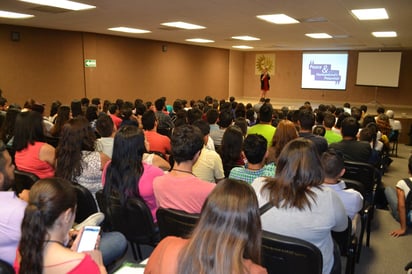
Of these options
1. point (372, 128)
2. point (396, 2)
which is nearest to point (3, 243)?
point (372, 128)

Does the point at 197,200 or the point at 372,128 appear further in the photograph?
the point at 372,128

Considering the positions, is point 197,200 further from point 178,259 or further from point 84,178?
point 84,178

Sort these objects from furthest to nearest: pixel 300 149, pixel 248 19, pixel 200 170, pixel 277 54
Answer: pixel 277 54, pixel 248 19, pixel 200 170, pixel 300 149

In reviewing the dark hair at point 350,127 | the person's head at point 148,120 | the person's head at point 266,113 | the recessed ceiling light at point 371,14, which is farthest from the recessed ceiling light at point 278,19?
the person's head at point 148,120

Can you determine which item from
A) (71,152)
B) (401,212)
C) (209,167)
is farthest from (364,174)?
(71,152)

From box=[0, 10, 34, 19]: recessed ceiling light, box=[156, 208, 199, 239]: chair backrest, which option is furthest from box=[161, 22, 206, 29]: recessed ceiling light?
box=[156, 208, 199, 239]: chair backrest

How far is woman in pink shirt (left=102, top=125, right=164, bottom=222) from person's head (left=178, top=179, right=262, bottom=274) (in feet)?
4.32

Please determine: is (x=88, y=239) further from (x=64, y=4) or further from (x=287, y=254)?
(x=64, y=4)

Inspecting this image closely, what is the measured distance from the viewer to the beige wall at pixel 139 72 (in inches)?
311

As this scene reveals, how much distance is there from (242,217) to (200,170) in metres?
1.92

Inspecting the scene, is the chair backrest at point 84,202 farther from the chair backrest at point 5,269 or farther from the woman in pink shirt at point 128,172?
the chair backrest at point 5,269

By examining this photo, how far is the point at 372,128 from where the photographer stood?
15.1ft

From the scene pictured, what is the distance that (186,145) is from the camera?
85.9 inches

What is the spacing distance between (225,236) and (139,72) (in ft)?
33.7
